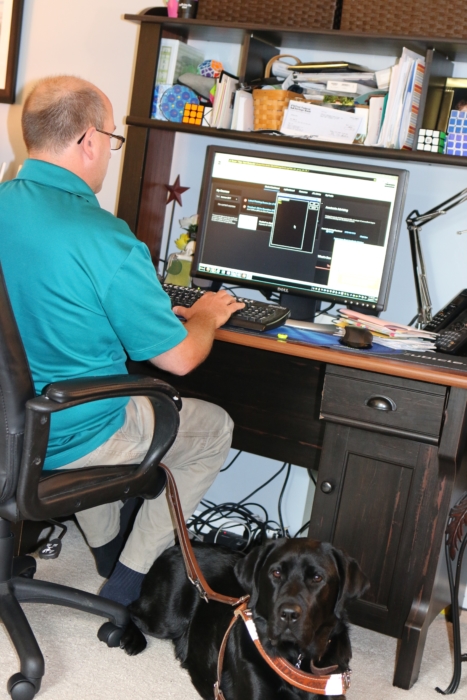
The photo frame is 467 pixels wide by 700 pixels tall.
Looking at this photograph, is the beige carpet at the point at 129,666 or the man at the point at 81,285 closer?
the man at the point at 81,285

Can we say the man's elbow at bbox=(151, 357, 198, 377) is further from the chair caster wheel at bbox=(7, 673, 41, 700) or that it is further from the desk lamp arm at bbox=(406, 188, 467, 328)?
the desk lamp arm at bbox=(406, 188, 467, 328)

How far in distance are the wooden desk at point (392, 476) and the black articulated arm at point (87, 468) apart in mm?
344

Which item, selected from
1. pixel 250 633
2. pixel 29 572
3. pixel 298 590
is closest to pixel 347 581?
pixel 298 590

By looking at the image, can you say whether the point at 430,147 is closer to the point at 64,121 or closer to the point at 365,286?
the point at 365,286

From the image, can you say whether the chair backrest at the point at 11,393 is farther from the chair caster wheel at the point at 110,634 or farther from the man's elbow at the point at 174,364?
the chair caster wheel at the point at 110,634

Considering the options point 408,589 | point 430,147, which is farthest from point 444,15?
point 408,589

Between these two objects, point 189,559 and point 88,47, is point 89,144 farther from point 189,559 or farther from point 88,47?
point 88,47

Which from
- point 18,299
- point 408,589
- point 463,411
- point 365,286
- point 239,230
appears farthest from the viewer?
point 239,230

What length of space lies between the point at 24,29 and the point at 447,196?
177cm

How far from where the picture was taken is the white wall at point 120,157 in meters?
2.34

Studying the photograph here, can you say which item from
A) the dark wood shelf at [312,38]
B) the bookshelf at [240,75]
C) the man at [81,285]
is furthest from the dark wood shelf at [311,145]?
the man at [81,285]

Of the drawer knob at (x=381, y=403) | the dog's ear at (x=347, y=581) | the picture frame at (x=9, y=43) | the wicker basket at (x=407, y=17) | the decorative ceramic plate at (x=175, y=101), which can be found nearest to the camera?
the dog's ear at (x=347, y=581)

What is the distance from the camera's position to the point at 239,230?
2408 mm

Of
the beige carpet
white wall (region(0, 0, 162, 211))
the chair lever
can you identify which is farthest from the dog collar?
white wall (region(0, 0, 162, 211))
